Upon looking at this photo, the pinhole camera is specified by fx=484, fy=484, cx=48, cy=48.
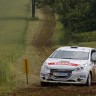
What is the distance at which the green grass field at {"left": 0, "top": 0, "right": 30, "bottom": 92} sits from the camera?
1833 cm

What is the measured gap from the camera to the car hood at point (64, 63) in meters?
18.4

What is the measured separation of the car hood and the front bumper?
1.00 feet

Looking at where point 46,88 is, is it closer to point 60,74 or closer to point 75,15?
point 60,74

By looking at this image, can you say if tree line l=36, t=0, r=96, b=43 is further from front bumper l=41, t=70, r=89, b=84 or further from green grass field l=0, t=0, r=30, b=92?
front bumper l=41, t=70, r=89, b=84

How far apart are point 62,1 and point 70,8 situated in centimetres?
137

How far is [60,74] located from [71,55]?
1.69 m

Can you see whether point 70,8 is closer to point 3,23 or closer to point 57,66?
point 3,23

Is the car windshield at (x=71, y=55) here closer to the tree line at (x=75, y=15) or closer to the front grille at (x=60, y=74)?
the front grille at (x=60, y=74)

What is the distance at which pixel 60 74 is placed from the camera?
1839 cm

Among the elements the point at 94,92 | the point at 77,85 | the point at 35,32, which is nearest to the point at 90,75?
the point at 77,85

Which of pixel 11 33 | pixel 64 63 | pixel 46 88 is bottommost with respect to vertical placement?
pixel 11 33

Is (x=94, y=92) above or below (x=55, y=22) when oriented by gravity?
above

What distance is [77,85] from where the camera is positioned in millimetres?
18969

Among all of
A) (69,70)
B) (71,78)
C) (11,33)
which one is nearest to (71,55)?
(69,70)
